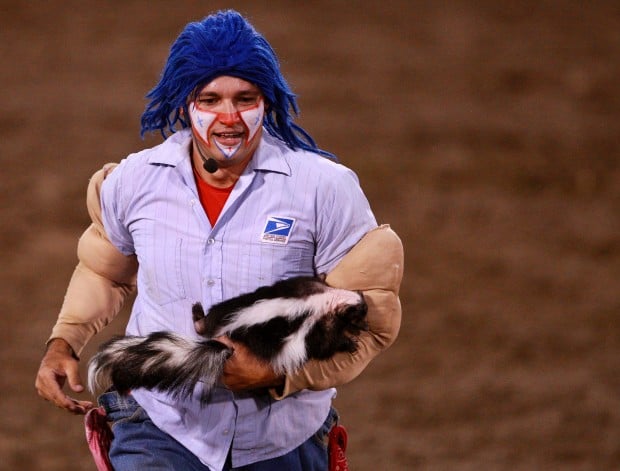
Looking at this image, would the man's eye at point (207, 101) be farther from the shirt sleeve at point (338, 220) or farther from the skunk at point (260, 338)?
the skunk at point (260, 338)

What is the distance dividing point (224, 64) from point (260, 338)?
789 mm

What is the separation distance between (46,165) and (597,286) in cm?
402

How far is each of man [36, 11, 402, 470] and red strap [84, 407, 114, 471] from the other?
46mm

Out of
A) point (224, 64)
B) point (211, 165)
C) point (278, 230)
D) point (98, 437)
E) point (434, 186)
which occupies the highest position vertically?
point (224, 64)

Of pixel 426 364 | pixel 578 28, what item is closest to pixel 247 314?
pixel 426 364

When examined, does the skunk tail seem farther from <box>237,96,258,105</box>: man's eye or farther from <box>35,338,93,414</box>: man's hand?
<box>237,96,258,105</box>: man's eye

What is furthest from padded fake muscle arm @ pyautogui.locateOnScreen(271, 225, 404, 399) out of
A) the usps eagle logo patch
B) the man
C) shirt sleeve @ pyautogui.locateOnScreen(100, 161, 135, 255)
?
shirt sleeve @ pyautogui.locateOnScreen(100, 161, 135, 255)

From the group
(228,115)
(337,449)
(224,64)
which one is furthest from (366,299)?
(224,64)

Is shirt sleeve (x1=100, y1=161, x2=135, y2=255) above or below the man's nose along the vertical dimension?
below

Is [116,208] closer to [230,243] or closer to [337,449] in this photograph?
[230,243]

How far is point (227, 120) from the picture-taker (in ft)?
10.9

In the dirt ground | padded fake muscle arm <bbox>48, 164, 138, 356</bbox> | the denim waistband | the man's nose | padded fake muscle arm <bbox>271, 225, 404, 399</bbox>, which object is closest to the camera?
padded fake muscle arm <bbox>271, 225, 404, 399</bbox>

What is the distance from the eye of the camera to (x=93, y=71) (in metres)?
9.72

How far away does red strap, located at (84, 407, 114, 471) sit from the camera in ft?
11.1
